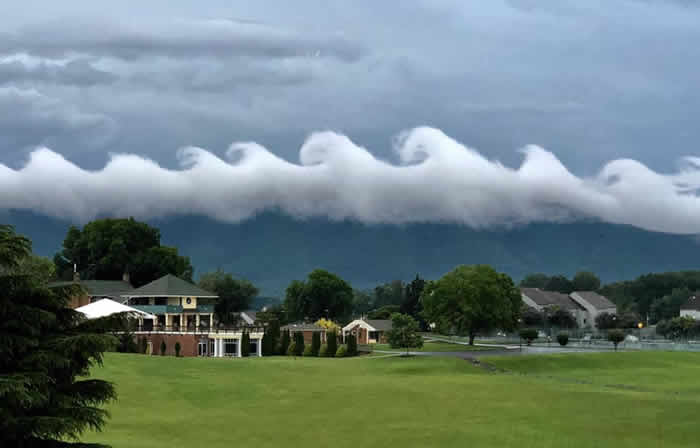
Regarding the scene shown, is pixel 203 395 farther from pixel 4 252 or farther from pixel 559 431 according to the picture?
pixel 4 252

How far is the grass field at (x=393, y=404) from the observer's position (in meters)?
32.0

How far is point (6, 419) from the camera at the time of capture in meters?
16.4

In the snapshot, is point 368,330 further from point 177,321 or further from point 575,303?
point 575,303

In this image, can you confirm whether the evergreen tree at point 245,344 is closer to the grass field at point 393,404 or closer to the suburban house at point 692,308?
the grass field at point 393,404

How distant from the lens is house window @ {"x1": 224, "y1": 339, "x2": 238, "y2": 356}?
3243 inches

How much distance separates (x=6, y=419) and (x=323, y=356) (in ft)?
221

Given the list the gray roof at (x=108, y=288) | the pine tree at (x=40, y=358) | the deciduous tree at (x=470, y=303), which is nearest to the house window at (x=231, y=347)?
the gray roof at (x=108, y=288)

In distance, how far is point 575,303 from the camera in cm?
17175

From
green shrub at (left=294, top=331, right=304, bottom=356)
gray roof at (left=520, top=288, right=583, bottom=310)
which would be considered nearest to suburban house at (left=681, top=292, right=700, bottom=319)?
gray roof at (left=520, top=288, right=583, bottom=310)

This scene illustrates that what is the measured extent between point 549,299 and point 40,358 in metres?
152

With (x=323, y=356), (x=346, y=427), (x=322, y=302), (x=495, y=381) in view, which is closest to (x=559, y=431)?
(x=346, y=427)

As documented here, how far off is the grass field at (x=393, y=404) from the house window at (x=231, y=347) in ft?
49.2

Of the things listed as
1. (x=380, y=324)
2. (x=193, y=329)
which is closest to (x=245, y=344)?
(x=193, y=329)

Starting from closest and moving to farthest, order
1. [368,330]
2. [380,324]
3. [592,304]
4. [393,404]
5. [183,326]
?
[393,404], [183,326], [368,330], [380,324], [592,304]
